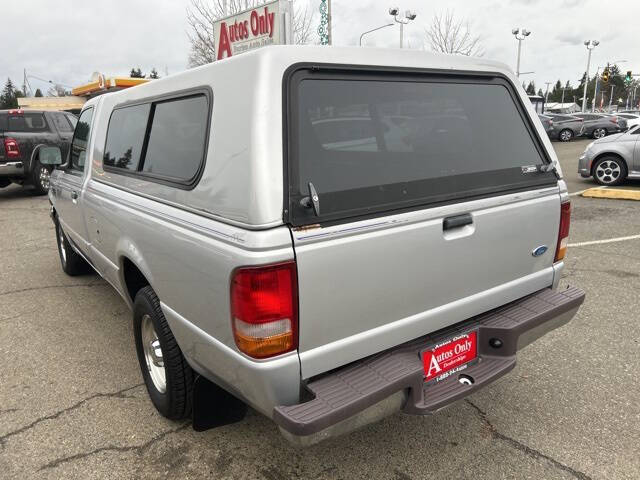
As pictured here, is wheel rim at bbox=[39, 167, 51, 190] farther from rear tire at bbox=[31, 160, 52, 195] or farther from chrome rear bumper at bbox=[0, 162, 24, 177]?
chrome rear bumper at bbox=[0, 162, 24, 177]

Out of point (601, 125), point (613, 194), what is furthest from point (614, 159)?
point (601, 125)

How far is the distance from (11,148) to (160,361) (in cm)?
958

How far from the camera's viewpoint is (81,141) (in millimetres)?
4188

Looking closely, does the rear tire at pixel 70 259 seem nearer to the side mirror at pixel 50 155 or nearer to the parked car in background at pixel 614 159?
the side mirror at pixel 50 155

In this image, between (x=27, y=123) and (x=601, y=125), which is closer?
(x=27, y=123)

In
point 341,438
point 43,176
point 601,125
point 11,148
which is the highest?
point 601,125

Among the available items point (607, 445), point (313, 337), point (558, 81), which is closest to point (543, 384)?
point (607, 445)

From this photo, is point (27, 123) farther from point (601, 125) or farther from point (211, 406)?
point (601, 125)

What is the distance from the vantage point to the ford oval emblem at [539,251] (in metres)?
2.69

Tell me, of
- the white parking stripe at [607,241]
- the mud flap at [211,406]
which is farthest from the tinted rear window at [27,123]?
the white parking stripe at [607,241]

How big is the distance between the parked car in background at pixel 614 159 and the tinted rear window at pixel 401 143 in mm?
9216

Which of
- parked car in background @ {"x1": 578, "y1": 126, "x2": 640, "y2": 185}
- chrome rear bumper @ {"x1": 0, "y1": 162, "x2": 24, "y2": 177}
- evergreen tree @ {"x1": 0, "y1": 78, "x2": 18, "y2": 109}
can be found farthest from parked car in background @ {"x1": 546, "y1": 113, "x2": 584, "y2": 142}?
evergreen tree @ {"x1": 0, "y1": 78, "x2": 18, "y2": 109}

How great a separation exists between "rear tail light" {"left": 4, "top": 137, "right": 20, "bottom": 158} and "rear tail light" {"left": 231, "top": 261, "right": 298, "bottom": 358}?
1061cm

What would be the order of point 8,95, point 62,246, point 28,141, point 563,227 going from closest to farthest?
point 563,227
point 62,246
point 28,141
point 8,95
